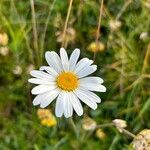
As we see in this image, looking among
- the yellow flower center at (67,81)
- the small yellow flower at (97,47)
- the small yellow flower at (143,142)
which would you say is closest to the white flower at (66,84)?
the yellow flower center at (67,81)

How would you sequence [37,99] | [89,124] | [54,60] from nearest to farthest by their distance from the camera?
1. [37,99]
2. [54,60]
3. [89,124]

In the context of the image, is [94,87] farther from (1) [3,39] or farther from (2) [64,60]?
(1) [3,39]

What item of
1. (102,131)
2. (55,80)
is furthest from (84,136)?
(55,80)

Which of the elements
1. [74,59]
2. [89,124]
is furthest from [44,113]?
[74,59]

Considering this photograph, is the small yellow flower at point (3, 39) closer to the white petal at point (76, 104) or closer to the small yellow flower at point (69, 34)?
the small yellow flower at point (69, 34)

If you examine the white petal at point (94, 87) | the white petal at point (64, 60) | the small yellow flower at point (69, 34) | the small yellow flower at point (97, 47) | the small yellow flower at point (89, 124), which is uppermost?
the small yellow flower at point (69, 34)

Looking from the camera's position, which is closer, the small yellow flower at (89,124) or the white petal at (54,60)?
the white petal at (54,60)

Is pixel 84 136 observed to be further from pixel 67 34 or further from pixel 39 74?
pixel 39 74
